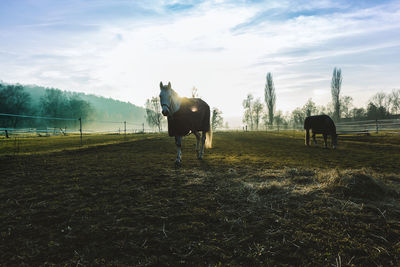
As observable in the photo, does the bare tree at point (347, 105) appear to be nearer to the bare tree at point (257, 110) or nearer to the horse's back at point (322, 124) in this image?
the bare tree at point (257, 110)

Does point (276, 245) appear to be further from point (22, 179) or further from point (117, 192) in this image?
point (22, 179)

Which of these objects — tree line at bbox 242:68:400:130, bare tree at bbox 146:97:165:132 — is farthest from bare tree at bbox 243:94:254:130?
bare tree at bbox 146:97:165:132

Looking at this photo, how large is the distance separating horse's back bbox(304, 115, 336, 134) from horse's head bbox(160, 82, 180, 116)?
9.57 m

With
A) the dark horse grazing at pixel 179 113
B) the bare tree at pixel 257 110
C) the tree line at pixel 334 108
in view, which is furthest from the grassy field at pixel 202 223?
the bare tree at pixel 257 110

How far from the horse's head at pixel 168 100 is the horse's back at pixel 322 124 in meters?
9.57

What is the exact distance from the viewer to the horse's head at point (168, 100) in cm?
577

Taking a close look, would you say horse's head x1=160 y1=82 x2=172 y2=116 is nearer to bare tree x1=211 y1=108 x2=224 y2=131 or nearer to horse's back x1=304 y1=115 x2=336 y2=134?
horse's back x1=304 y1=115 x2=336 y2=134

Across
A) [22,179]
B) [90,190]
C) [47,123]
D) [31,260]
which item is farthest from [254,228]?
[47,123]

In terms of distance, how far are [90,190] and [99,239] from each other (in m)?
1.92

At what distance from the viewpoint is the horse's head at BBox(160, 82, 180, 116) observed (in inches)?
227

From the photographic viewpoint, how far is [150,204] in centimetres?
287

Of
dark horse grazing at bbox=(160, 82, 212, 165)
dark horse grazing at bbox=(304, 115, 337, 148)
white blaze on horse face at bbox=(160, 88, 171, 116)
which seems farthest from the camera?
dark horse grazing at bbox=(304, 115, 337, 148)

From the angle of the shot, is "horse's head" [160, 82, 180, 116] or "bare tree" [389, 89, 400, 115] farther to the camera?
"bare tree" [389, 89, 400, 115]

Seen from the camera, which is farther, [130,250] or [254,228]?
[254,228]
